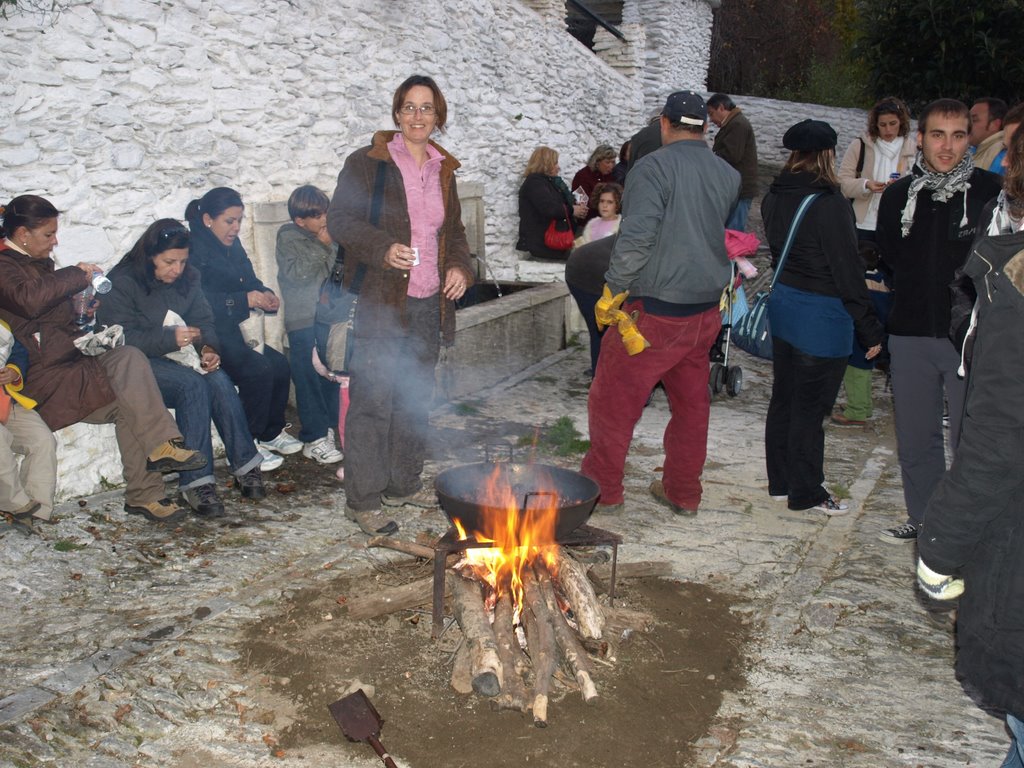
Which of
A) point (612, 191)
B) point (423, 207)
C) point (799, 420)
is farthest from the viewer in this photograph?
point (612, 191)

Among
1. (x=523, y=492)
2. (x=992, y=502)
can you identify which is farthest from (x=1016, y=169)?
(x=523, y=492)

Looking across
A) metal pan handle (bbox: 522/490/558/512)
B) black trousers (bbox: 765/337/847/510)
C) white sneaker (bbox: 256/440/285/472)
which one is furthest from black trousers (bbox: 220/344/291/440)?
black trousers (bbox: 765/337/847/510)

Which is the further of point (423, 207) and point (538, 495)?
point (423, 207)

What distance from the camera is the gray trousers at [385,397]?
209 inches

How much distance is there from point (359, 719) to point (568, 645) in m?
0.89

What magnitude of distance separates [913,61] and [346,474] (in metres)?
14.6

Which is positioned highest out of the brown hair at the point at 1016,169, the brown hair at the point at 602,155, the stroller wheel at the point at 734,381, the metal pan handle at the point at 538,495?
the brown hair at the point at 602,155

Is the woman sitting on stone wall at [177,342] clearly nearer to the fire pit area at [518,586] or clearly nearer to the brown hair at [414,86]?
the brown hair at [414,86]

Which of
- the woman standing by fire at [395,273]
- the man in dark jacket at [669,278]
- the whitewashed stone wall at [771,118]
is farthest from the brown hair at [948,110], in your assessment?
the whitewashed stone wall at [771,118]

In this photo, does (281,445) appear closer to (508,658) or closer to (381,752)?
(508,658)

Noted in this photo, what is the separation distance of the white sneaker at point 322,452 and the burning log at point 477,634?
7.94 ft

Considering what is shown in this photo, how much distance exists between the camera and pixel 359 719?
3535mm

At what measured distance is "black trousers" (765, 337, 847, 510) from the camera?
5438mm

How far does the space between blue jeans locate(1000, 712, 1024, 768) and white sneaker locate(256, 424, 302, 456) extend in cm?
497
